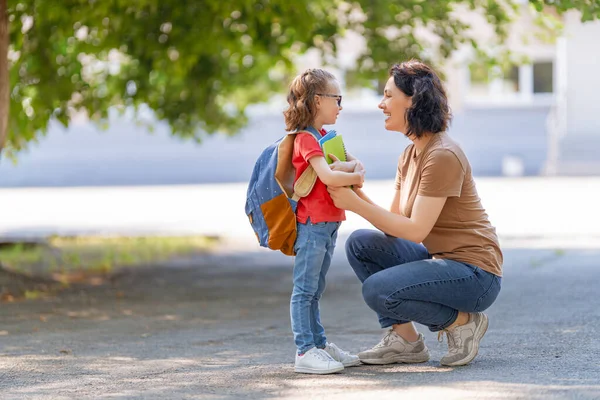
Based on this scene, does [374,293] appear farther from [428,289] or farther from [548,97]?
[548,97]

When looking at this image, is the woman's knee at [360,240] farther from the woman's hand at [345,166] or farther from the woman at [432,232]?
the woman's hand at [345,166]

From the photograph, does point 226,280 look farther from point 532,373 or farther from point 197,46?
point 532,373

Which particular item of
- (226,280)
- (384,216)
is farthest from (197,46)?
(384,216)

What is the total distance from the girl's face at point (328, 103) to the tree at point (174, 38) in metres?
3.24

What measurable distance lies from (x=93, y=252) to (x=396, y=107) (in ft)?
30.3

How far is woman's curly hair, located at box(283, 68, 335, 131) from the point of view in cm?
486

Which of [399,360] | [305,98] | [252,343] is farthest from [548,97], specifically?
[305,98]

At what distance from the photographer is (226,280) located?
1022 centimetres

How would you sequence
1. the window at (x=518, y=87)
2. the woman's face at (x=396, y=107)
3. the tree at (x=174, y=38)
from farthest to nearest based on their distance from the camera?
1. the window at (x=518, y=87)
2. the tree at (x=174, y=38)
3. the woman's face at (x=396, y=107)

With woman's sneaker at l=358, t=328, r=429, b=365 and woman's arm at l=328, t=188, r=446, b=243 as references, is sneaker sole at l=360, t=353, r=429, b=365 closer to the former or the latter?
woman's sneaker at l=358, t=328, r=429, b=365

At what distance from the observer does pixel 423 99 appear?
4.87 metres

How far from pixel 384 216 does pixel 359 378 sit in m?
0.77

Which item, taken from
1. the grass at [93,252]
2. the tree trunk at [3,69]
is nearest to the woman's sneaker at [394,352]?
the tree trunk at [3,69]

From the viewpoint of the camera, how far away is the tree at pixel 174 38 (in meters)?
9.00
